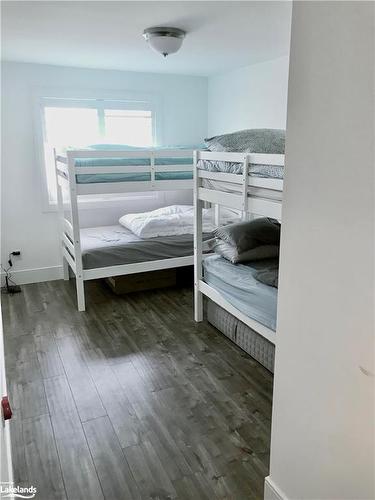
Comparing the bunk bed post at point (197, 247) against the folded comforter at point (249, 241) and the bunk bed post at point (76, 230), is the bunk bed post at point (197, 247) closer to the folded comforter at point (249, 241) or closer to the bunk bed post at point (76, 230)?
the folded comforter at point (249, 241)

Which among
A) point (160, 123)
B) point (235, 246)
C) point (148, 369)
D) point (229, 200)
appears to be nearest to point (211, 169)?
point (229, 200)

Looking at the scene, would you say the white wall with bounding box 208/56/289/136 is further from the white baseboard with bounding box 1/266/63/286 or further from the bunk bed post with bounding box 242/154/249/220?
the white baseboard with bounding box 1/266/63/286

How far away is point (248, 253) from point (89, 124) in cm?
244

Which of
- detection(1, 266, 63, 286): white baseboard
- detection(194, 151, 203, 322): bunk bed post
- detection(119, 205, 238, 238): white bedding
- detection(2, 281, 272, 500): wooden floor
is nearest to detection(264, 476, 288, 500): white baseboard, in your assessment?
detection(2, 281, 272, 500): wooden floor

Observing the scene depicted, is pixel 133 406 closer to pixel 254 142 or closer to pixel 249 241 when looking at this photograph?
pixel 249 241

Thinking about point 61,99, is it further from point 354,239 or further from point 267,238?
point 354,239

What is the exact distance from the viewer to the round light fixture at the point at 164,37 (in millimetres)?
2623

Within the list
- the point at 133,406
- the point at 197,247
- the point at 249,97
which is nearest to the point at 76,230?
the point at 197,247

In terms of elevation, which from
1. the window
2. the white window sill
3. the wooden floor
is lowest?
the wooden floor

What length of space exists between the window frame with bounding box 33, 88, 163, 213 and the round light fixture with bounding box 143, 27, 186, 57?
1.62m

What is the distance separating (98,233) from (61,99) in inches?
57.2

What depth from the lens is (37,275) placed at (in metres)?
4.30

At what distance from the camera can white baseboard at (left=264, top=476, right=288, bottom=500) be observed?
61.1 inches

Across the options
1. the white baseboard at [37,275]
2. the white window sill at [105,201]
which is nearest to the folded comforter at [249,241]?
the white window sill at [105,201]
